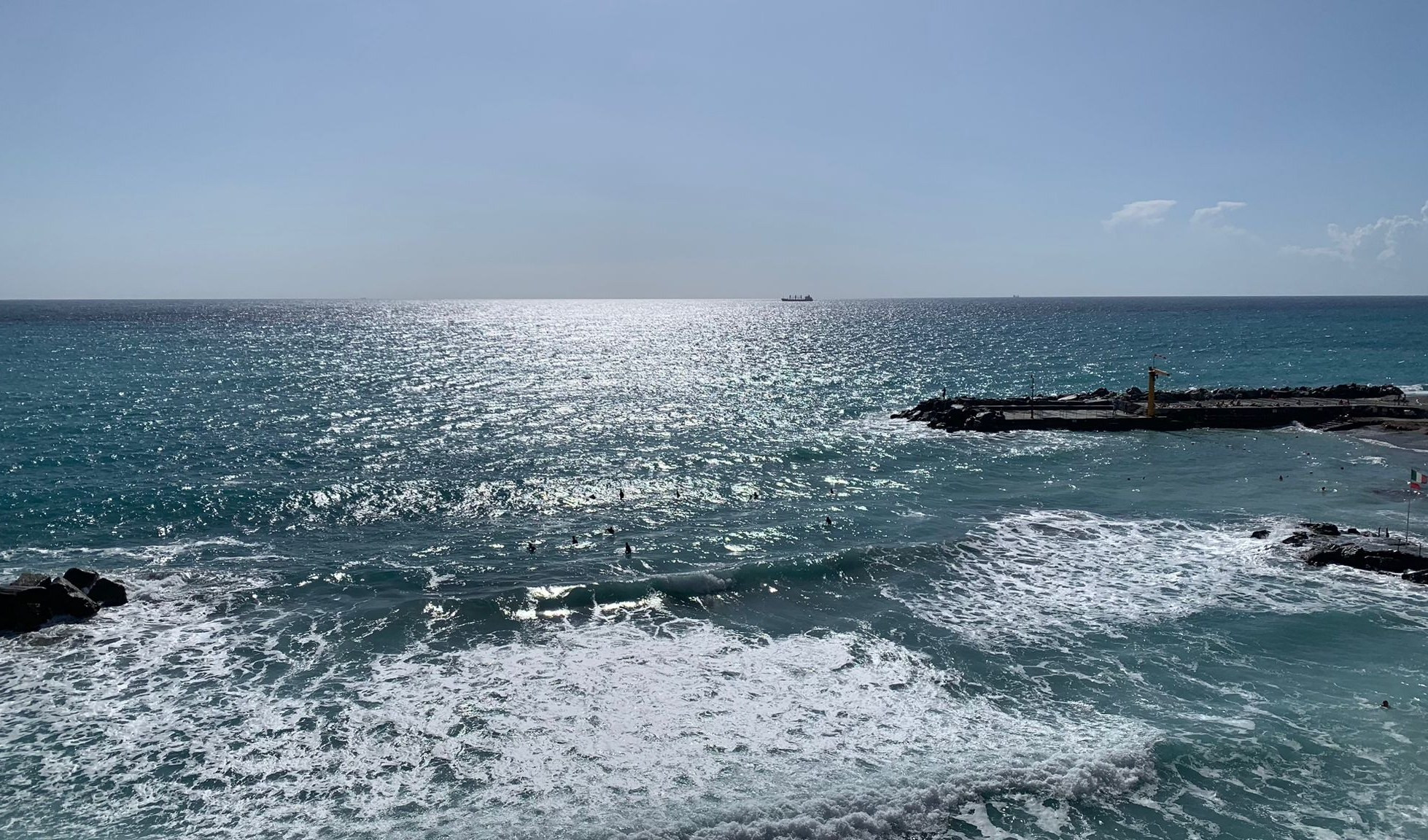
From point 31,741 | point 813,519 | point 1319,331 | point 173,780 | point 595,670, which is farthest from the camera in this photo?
point 1319,331

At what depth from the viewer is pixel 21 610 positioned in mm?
29812

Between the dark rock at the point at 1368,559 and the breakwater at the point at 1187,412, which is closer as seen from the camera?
the dark rock at the point at 1368,559

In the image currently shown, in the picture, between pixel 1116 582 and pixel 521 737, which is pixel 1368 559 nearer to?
pixel 1116 582

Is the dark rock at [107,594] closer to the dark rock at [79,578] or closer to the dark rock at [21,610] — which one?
the dark rock at [79,578]

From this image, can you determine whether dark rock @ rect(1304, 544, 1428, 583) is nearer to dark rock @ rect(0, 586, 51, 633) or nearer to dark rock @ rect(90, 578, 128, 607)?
dark rock @ rect(90, 578, 128, 607)

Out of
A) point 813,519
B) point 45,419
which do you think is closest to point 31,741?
point 813,519

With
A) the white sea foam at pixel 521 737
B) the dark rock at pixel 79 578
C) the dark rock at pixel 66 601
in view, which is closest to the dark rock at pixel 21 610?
the dark rock at pixel 66 601

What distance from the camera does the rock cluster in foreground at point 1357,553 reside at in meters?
34.8

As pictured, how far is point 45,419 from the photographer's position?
6844 cm

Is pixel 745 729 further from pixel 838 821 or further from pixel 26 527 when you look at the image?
pixel 26 527

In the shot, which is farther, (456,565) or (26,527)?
(26,527)

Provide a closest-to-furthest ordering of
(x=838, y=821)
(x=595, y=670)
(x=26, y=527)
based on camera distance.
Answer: (x=838, y=821) → (x=595, y=670) → (x=26, y=527)

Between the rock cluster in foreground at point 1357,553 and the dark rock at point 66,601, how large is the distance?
50816 mm

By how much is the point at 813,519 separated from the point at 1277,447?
40370 mm
